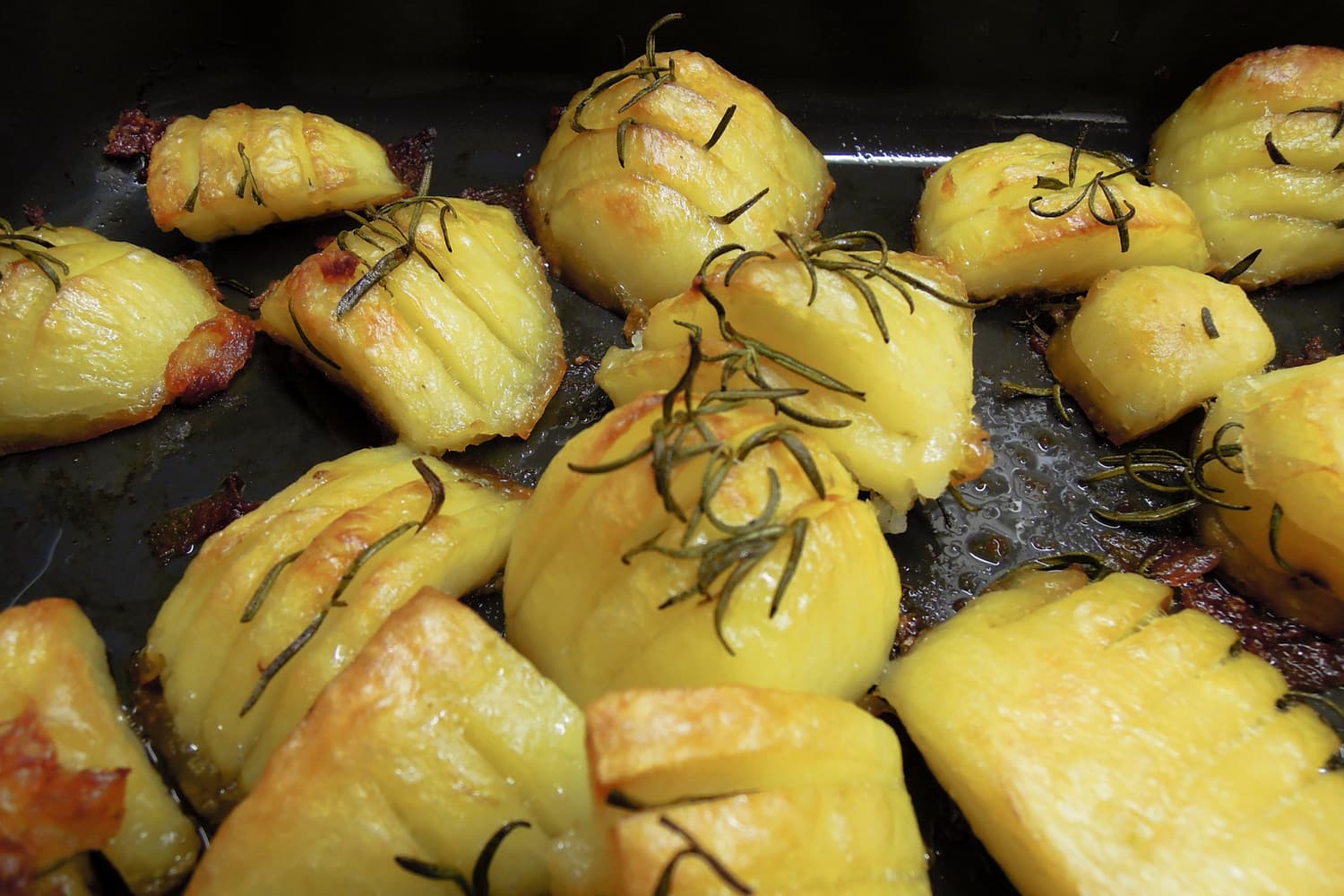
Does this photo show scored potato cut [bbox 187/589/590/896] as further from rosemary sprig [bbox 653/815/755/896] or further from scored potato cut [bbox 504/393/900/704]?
rosemary sprig [bbox 653/815/755/896]

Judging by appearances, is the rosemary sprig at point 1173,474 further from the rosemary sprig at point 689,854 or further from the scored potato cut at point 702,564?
the rosemary sprig at point 689,854

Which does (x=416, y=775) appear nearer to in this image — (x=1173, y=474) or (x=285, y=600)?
(x=285, y=600)

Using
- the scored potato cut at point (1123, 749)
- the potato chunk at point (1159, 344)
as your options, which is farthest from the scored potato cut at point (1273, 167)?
the scored potato cut at point (1123, 749)

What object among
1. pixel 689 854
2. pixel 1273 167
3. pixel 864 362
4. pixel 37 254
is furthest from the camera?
pixel 1273 167

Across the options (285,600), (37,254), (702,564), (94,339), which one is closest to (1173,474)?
(702,564)

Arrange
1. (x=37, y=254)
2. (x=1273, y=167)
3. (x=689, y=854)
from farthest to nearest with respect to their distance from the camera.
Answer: (x=1273, y=167) < (x=37, y=254) < (x=689, y=854)

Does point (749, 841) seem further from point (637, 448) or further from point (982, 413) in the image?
point (982, 413)

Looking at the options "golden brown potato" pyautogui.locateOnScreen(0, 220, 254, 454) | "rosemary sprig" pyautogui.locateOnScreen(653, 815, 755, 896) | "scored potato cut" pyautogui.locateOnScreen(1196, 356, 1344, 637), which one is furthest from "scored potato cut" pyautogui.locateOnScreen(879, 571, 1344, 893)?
"golden brown potato" pyautogui.locateOnScreen(0, 220, 254, 454)
